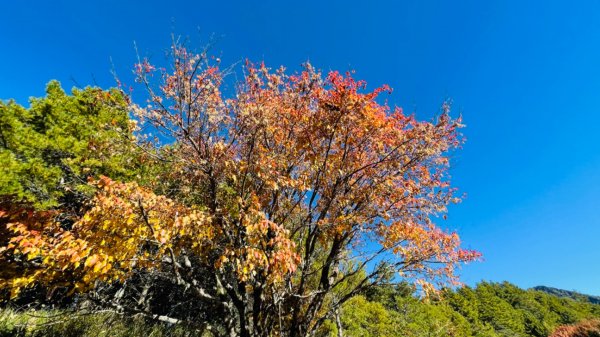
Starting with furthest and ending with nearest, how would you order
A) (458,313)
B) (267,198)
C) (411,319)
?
(458,313)
(411,319)
(267,198)

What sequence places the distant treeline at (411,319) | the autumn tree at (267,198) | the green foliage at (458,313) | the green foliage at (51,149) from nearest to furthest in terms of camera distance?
the autumn tree at (267,198)
the distant treeline at (411,319)
the green foliage at (51,149)
the green foliage at (458,313)

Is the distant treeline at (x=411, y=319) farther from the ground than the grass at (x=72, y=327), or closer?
farther from the ground

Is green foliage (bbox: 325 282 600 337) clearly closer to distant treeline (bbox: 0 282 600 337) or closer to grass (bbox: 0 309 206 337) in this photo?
distant treeline (bbox: 0 282 600 337)

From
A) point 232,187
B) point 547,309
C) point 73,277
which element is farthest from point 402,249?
point 547,309

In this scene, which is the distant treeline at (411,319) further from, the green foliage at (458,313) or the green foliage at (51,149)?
the green foliage at (51,149)

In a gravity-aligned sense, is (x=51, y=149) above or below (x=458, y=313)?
above

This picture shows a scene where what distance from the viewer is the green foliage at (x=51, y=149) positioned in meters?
11.5

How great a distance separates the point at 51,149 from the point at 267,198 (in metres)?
12.0

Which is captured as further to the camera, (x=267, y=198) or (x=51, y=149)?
(x=51, y=149)

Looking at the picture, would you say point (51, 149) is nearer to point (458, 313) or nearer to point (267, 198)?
point (267, 198)

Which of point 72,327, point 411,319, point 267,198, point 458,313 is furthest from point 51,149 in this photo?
point 458,313

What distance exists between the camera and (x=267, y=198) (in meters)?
7.87

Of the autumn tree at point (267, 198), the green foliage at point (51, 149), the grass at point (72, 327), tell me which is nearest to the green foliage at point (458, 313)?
the autumn tree at point (267, 198)

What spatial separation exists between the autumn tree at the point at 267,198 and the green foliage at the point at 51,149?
4.26 metres
